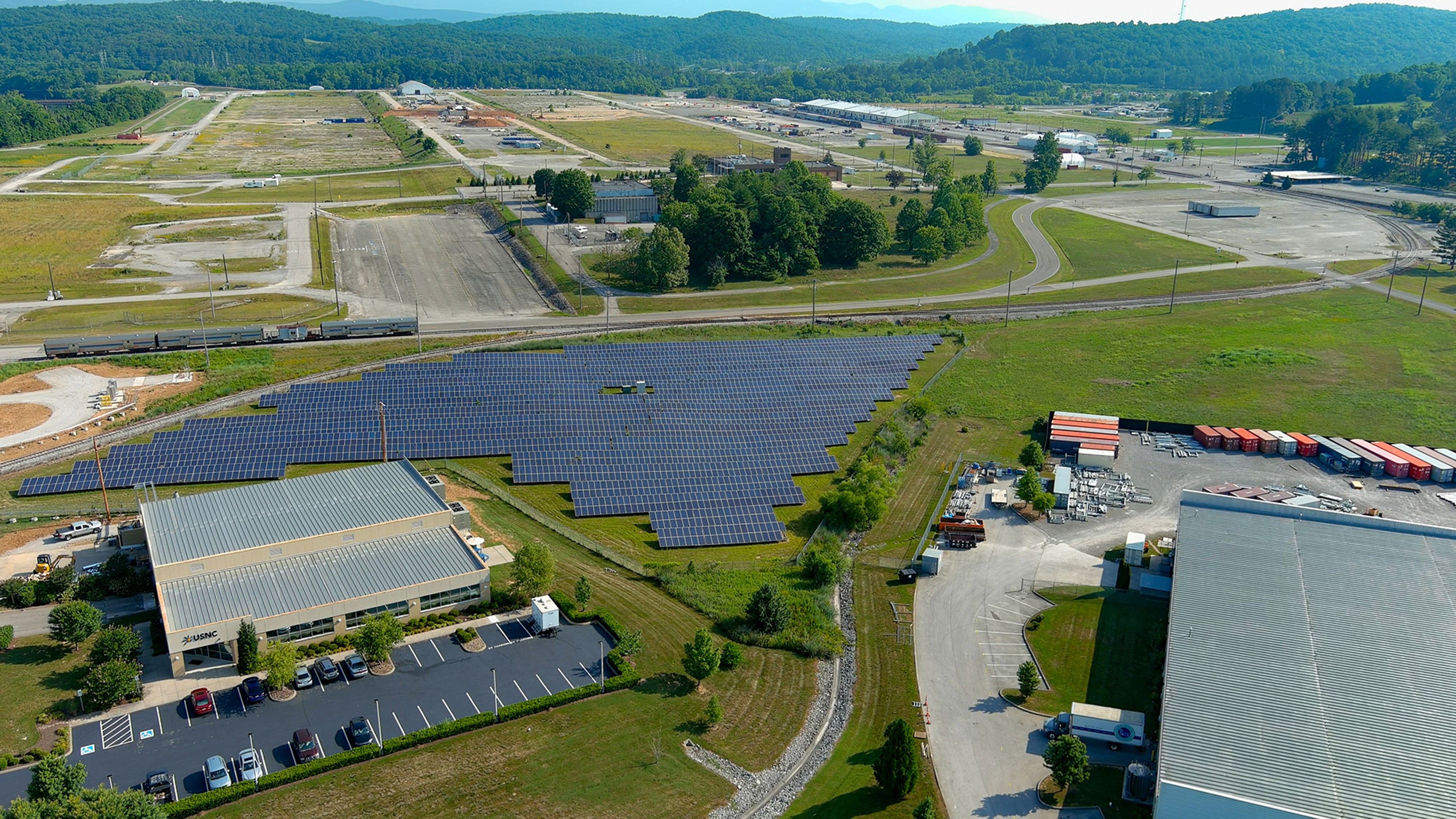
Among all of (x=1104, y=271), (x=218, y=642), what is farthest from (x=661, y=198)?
(x=218, y=642)

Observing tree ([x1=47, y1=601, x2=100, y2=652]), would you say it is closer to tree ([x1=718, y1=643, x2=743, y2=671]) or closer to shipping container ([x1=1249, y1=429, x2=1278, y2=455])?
tree ([x1=718, y1=643, x2=743, y2=671])

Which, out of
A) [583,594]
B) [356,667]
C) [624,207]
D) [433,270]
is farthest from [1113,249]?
[356,667]

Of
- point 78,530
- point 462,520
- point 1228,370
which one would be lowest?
point 78,530

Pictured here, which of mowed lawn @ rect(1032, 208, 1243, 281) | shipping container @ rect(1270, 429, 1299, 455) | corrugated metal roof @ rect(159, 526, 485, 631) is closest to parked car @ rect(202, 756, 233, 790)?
corrugated metal roof @ rect(159, 526, 485, 631)

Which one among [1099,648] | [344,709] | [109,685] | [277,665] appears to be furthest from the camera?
[1099,648]

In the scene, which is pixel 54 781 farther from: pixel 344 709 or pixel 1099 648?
pixel 1099 648

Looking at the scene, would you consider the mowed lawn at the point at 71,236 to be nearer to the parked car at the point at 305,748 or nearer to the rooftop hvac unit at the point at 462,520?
the rooftop hvac unit at the point at 462,520

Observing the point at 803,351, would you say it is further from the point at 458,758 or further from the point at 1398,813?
the point at 1398,813


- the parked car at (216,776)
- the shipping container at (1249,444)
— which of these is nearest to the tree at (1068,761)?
the parked car at (216,776)
